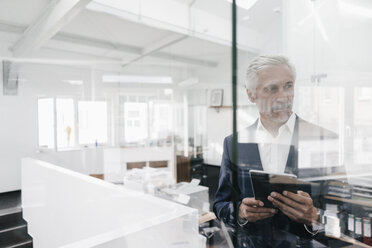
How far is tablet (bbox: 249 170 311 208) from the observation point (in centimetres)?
37

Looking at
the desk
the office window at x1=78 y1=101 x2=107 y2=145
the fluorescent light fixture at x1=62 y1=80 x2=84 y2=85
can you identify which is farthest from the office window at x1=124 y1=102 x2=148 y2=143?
the desk

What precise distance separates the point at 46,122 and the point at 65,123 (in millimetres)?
195

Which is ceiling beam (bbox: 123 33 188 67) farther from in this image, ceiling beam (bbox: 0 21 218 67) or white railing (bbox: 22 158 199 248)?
A: white railing (bbox: 22 158 199 248)

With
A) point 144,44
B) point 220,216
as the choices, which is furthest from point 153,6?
point 220,216

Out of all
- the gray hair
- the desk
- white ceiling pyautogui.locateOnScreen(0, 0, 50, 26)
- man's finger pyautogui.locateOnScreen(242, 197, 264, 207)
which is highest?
white ceiling pyautogui.locateOnScreen(0, 0, 50, 26)

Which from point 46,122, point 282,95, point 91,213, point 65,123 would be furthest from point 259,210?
point 65,123

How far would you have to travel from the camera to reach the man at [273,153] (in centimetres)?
38

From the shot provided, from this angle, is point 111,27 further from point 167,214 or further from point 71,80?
point 167,214

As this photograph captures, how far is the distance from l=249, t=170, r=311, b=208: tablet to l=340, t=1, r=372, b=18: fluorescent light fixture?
0.27 meters

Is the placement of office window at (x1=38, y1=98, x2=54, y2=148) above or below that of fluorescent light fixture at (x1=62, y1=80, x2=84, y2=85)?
below

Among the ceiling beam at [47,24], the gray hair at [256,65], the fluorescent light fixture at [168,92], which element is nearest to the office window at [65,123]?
the ceiling beam at [47,24]

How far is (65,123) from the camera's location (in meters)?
1.90

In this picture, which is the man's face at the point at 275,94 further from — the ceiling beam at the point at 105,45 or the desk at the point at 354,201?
the ceiling beam at the point at 105,45

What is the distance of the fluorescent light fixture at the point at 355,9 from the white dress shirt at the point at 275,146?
0.18m
